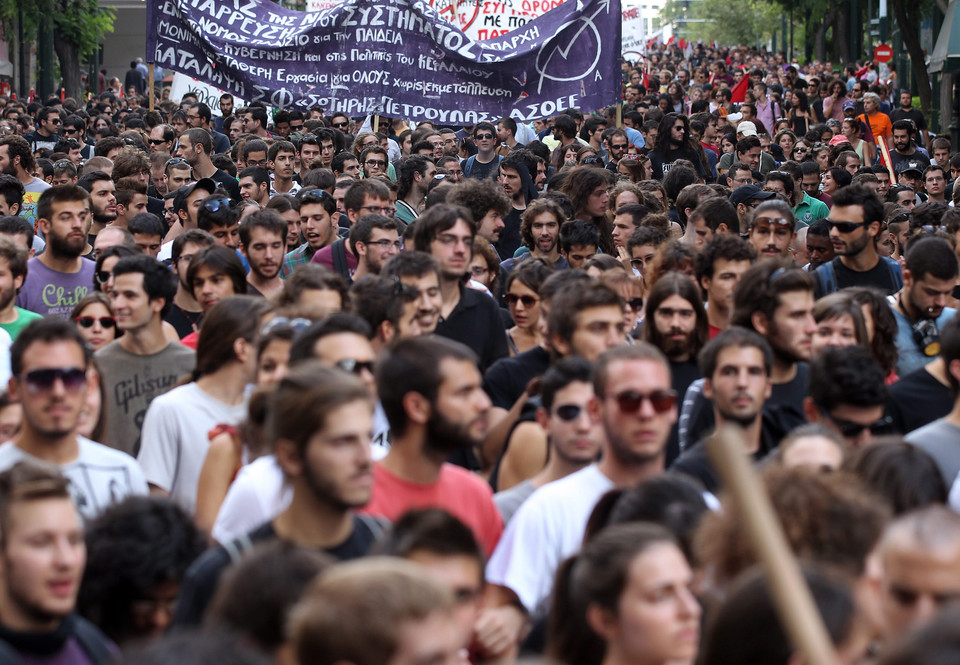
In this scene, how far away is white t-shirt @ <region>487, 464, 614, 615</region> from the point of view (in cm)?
442

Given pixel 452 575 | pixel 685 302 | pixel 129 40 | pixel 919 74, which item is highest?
pixel 129 40

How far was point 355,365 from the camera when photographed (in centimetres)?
507

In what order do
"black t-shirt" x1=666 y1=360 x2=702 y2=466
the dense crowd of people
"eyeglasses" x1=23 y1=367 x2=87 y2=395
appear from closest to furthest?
1. the dense crowd of people
2. "eyeglasses" x1=23 y1=367 x2=87 y2=395
3. "black t-shirt" x1=666 y1=360 x2=702 y2=466

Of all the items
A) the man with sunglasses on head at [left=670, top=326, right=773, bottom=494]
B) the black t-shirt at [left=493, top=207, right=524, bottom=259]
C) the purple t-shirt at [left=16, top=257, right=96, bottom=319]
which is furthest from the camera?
the black t-shirt at [left=493, top=207, right=524, bottom=259]

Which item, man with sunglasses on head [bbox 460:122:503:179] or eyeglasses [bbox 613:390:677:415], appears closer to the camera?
eyeglasses [bbox 613:390:677:415]

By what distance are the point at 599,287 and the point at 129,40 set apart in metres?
51.7

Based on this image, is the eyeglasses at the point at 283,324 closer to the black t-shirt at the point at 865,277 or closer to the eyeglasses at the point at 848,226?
the black t-shirt at the point at 865,277

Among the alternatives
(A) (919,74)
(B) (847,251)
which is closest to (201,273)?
(B) (847,251)

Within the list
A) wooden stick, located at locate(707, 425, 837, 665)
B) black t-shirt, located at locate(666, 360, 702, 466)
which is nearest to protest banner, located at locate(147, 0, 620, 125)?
black t-shirt, located at locate(666, 360, 702, 466)

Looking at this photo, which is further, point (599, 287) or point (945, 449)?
point (599, 287)

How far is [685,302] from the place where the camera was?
686 cm

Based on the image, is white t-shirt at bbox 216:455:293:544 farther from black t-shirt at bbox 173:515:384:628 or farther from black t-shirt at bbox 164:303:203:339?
black t-shirt at bbox 164:303:203:339

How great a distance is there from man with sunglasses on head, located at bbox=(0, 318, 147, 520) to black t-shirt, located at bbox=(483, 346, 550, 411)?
1854 mm

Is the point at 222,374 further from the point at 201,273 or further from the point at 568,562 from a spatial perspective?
the point at 568,562
